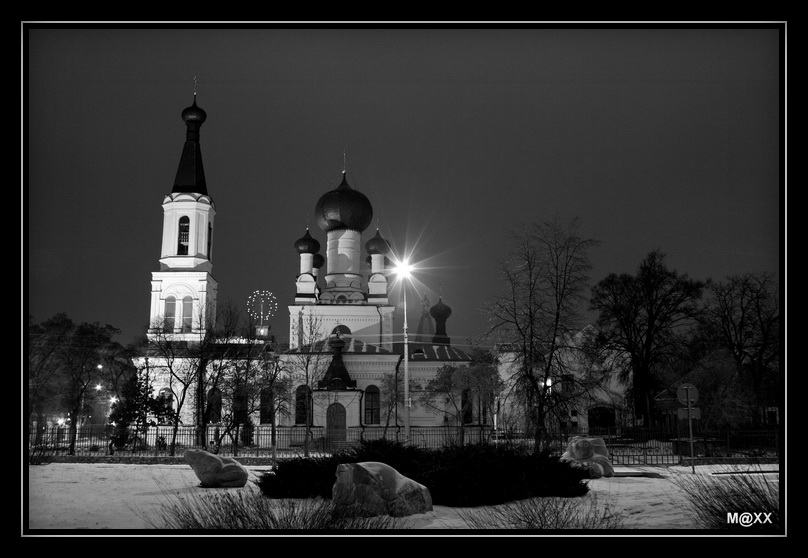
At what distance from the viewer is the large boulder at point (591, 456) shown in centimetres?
1677

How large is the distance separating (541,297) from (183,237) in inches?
1163

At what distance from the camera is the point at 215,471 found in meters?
15.2

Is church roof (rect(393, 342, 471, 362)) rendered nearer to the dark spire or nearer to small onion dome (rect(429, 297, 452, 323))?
small onion dome (rect(429, 297, 452, 323))

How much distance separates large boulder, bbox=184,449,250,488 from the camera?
15.1 m

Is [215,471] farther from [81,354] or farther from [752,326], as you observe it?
[81,354]

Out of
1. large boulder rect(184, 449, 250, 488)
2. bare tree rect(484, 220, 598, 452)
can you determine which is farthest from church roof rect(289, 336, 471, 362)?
large boulder rect(184, 449, 250, 488)

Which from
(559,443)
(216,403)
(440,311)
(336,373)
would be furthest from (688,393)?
(440,311)

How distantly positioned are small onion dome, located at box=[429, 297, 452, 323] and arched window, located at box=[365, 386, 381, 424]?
35.3 ft

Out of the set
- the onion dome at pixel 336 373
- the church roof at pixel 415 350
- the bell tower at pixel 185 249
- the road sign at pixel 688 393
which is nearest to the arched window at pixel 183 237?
the bell tower at pixel 185 249
